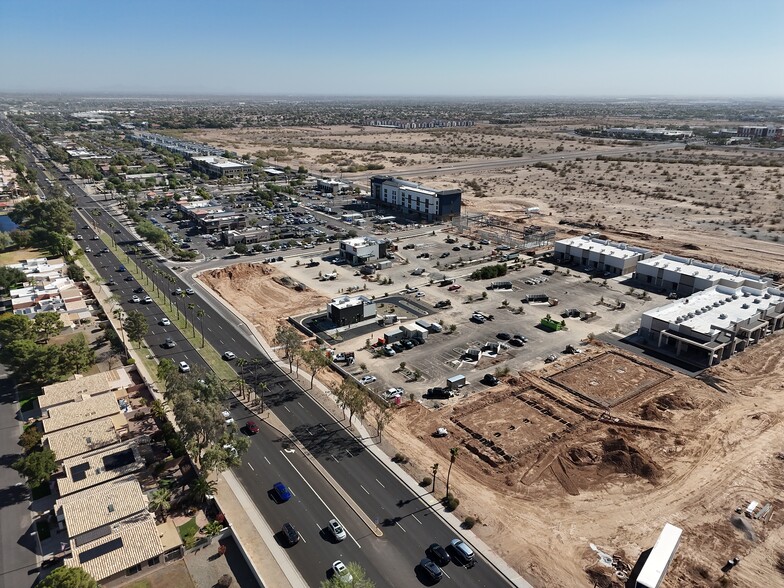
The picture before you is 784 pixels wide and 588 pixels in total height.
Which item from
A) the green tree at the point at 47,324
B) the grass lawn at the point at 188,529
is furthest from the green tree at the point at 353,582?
the green tree at the point at 47,324

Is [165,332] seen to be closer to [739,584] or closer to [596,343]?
[596,343]

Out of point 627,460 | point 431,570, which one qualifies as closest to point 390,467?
point 431,570

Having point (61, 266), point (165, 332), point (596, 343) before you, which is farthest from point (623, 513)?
point (61, 266)

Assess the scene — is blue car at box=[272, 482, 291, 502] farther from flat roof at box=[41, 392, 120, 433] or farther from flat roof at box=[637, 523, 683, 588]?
flat roof at box=[637, 523, 683, 588]

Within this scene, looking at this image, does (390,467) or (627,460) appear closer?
(390,467)

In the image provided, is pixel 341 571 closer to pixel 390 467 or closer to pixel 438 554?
pixel 438 554
